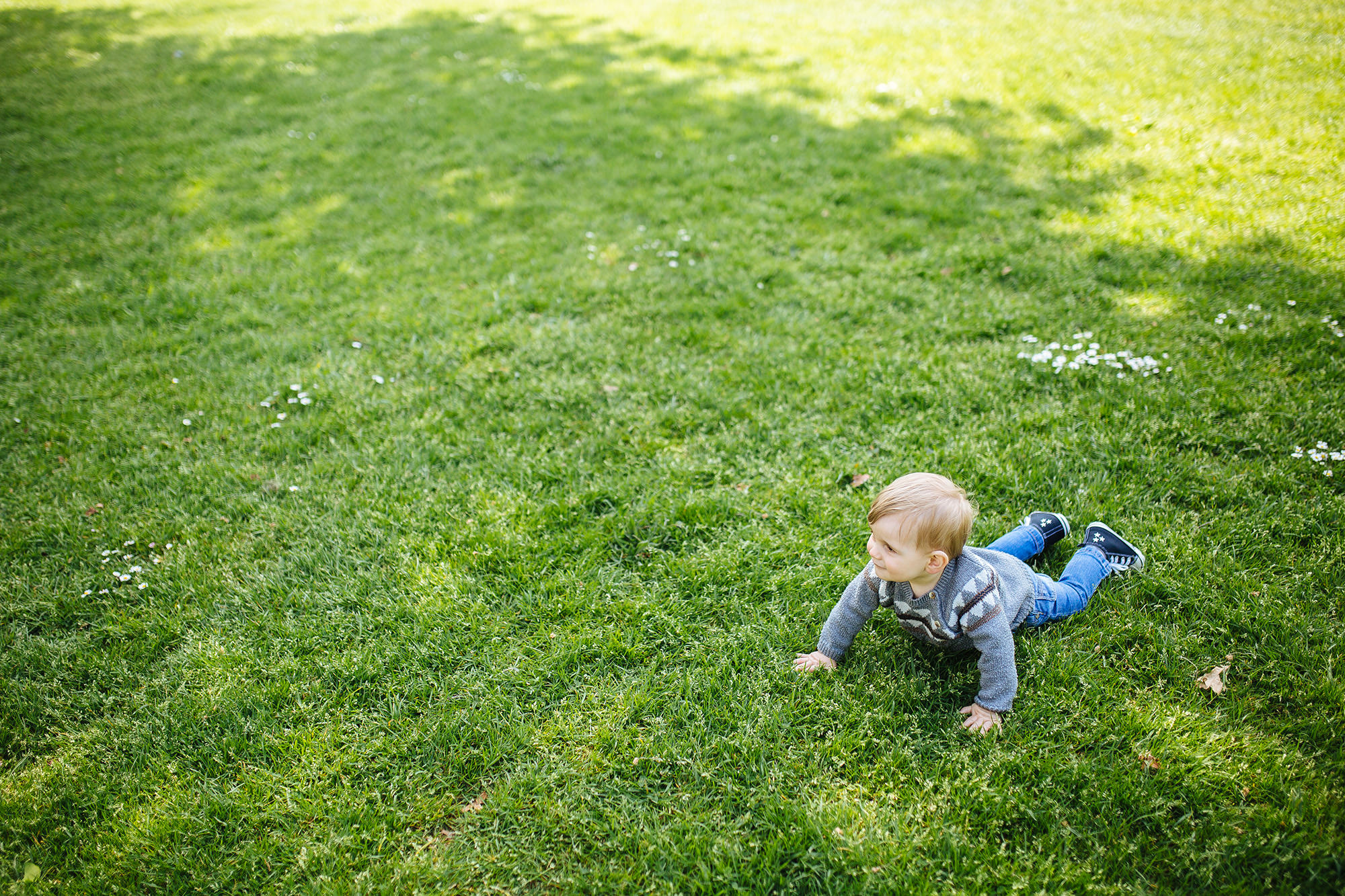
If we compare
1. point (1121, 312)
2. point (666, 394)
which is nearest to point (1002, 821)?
point (666, 394)

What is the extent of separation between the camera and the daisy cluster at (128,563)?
3.50 meters

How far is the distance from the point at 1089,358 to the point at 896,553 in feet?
9.35

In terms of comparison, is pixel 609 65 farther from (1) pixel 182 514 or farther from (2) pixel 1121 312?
(1) pixel 182 514

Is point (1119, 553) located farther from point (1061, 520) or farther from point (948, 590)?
point (948, 590)

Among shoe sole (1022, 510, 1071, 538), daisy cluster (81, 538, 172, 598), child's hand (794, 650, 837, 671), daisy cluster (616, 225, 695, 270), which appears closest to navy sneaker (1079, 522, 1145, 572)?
shoe sole (1022, 510, 1071, 538)

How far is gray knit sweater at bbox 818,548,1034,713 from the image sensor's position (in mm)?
2598

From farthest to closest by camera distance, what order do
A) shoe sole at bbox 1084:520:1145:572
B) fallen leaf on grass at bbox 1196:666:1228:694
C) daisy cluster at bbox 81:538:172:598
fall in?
daisy cluster at bbox 81:538:172:598
shoe sole at bbox 1084:520:1145:572
fallen leaf on grass at bbox 1196:666:1228:694

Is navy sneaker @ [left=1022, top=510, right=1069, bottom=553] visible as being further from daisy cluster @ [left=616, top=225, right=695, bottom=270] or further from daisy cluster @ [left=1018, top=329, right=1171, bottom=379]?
daisy cluster @ [left=616, top=225, right=695, bottom=270]

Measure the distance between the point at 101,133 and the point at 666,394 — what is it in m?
9.29

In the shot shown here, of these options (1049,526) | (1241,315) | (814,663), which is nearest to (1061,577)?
(1049,526)

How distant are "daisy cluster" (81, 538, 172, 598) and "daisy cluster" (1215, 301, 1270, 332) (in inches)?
263

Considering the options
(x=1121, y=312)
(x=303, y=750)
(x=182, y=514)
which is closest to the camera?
(x=303, y=750)

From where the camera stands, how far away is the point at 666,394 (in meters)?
4.61

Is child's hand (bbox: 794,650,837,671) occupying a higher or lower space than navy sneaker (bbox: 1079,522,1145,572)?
lower
